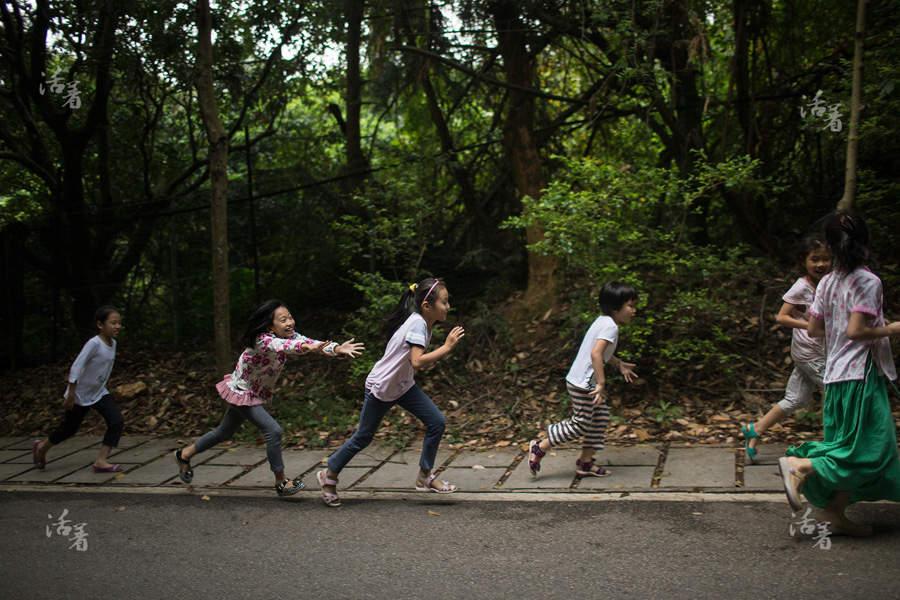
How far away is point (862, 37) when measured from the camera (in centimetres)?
558

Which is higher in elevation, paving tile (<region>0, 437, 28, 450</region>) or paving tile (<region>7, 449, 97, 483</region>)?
paving tile (<region>7, 449, 97, 483</region>)

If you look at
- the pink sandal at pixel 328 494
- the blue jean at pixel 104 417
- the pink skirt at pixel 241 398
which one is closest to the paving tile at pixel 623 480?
the pink sandal at pixel 328 494

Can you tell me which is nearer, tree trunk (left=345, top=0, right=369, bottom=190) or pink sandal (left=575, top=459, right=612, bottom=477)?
pink sandal (left=575, top=459, right=612, bottom=477)

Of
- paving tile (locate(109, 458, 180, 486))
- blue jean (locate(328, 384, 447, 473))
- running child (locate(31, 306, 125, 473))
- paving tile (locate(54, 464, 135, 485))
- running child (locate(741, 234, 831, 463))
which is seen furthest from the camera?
running child (locate(31, 306, 125, 473))

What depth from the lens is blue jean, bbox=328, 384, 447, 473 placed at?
15.9ft

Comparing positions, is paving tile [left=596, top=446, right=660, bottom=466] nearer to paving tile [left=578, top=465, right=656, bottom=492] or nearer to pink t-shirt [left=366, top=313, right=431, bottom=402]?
paving tile [left=578, top=465, right=656, bottom=492]

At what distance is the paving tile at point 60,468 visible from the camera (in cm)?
611

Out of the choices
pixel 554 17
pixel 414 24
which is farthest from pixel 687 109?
pixel 414 24

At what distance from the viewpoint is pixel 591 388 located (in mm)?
4949

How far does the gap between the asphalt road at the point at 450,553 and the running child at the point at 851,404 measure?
0.27 meters

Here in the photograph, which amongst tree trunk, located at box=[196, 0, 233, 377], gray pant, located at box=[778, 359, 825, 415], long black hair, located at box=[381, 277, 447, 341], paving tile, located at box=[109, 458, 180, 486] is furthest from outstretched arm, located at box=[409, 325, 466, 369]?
tree trunk, located at box=[196, 0, 233, 377]

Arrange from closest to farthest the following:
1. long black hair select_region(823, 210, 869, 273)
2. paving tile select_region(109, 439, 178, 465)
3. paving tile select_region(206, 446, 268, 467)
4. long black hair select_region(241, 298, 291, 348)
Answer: long black hair select_region(823, 210, 869, 273)
long black hair select_region(241, 298, 291, 348)
paving tile select_region(206, 446, 268, 467)
paving tile select_region(109, 439, 178, 465)

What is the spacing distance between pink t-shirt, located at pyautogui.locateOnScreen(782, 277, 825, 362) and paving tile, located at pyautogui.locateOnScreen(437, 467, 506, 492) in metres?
2.40

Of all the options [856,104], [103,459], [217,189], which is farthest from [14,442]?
[856,104]
